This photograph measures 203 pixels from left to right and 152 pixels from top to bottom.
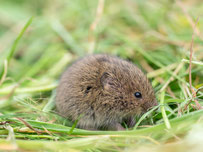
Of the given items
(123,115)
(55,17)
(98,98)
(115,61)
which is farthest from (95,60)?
(55,17)

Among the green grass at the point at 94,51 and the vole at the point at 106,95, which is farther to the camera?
the vole at the point at 106,95

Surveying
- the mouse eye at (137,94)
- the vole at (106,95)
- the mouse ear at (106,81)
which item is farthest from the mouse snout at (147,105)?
the mouse ear at (106,81)

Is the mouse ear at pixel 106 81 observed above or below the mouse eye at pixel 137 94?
above

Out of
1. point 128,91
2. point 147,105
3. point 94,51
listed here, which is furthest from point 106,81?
point 94,51

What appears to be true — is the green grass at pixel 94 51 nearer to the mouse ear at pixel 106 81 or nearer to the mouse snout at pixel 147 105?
the mouse snout at pixel 147 105

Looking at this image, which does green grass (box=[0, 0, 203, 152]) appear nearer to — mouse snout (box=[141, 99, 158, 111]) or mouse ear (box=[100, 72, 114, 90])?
mouse snout (box=[141, 99, 158, 111])

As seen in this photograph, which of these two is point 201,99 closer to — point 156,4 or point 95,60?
point 95,60

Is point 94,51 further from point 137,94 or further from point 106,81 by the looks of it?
point 137,94
